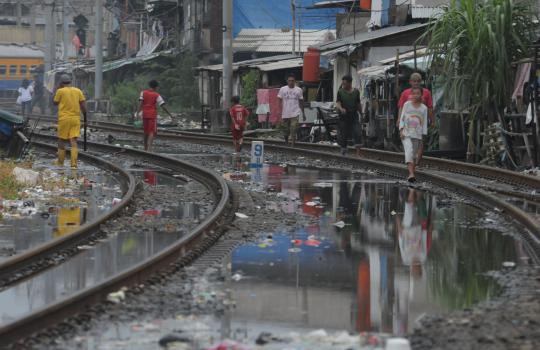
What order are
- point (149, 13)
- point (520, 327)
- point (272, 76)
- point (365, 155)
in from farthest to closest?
point (149, 13) < point (272, 76) < point (365, 155) < point (520, 327)

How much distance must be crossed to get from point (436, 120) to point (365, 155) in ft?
6.16

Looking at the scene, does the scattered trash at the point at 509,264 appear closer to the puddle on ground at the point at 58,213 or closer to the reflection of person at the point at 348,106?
the puddle on ground at the point at 58,213

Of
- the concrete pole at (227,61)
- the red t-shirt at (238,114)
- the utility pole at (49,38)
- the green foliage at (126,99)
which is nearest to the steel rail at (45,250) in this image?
the red t-shirt at (238,114)

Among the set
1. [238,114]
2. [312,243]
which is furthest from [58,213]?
[238,114]

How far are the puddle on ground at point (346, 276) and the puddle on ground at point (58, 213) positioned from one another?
2250 millimetres

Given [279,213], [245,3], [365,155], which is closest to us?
[279,213]

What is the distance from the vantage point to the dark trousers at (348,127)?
24.7m

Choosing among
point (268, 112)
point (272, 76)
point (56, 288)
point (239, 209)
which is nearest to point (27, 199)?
point (239, 209)

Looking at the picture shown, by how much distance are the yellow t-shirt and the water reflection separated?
654cm

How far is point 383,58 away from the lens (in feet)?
116

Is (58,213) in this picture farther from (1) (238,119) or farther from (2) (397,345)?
(1) (238,119)

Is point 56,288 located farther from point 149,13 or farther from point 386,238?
point 149,13

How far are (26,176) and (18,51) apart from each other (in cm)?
6426

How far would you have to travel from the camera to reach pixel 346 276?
9.87m
